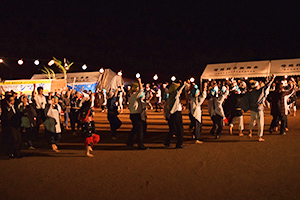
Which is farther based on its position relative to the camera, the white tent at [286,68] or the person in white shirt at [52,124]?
the white tent at [286,68]

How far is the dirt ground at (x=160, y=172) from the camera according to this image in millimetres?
4164

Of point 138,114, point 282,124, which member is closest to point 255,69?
point 282,124

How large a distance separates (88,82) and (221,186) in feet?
74.4

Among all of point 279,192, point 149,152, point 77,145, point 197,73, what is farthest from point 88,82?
point 197,73

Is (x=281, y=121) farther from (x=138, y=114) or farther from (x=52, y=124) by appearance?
(x=52, y=124)

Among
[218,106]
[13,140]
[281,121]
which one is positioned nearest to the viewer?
[13,140]

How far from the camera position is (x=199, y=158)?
6168 millimetres

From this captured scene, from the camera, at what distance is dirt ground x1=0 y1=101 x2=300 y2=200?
4164mm

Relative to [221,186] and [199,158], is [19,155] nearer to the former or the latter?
[199,158]

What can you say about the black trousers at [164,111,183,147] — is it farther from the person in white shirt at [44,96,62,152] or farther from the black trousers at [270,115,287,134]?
the black trousers at [270,115,287,134]

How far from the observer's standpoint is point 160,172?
17.0ft

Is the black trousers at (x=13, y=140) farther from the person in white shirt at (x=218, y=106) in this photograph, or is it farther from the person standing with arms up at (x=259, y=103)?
the person standing with arms up at (x=259, y=103)

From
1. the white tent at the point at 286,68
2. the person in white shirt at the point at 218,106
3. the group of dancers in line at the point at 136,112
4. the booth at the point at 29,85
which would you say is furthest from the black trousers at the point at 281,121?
the white tent at the point at 286,68

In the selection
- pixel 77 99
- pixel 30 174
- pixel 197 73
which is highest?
pixel 197 73
